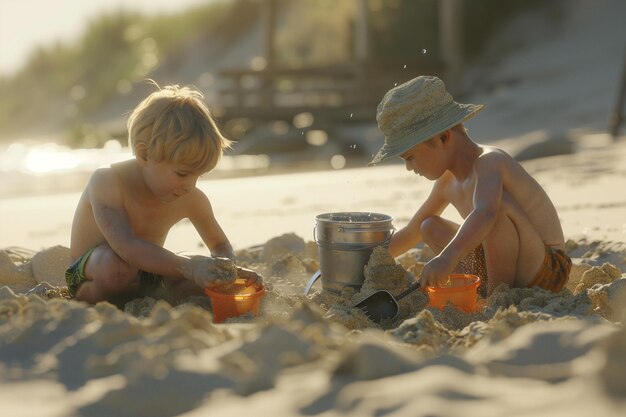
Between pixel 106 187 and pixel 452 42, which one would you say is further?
pixel 452 42

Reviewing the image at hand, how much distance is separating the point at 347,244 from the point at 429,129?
49 centimetres

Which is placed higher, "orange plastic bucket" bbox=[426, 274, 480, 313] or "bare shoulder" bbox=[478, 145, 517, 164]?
"bare shoulder" bbox=[478, 145, 517, 164]

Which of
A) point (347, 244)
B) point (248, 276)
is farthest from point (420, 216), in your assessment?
point (248, 276)

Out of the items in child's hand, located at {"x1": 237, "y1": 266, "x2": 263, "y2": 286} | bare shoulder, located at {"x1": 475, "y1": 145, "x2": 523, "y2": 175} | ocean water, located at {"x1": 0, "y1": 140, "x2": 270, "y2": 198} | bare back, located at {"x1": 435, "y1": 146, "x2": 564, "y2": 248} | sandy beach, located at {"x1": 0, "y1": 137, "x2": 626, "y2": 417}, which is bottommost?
ocean water, located at {"x1": 0, "y1": 140, "x2": 270, "y2": 198}

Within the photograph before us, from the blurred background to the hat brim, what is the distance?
4.21 m

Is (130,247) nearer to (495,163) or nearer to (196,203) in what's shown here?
(196,203)

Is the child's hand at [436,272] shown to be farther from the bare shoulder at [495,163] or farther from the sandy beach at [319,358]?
the bare shoulder at [495,163]

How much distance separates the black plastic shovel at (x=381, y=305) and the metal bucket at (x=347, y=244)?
0.25m

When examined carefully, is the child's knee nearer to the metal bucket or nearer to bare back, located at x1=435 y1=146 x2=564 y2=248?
the metal bucket

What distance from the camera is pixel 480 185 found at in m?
2.84

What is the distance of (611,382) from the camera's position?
4.83 feet

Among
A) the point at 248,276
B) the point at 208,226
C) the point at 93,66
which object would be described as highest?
the point at 93,66

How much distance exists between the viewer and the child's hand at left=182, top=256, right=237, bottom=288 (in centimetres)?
274

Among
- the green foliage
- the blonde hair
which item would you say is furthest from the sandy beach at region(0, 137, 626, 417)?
the green foliage
